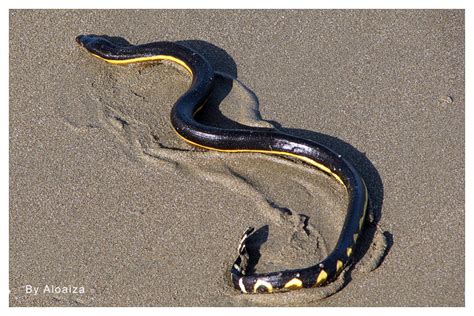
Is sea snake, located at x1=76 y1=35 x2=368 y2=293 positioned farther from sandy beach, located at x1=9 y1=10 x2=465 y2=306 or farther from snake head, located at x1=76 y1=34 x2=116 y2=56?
sandy beach, located at x1=9 y1=10 x2=465 y2=306

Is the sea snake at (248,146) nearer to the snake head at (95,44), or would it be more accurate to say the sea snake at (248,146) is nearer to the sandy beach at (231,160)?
the snake head at (95,44)

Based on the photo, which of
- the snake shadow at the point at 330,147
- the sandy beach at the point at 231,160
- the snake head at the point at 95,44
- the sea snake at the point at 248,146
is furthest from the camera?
the snake head at the point at 95,44

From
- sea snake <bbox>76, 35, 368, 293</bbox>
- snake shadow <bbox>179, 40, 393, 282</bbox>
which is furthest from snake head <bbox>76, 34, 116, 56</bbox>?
snake shadow <bbox>179, 40, 393, 282</bbox>

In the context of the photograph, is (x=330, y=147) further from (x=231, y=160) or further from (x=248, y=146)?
(x=231, y=160)

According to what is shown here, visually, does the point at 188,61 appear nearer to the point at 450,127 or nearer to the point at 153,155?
the point at 153,155

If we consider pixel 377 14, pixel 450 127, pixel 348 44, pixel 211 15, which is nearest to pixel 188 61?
pixel 211 15

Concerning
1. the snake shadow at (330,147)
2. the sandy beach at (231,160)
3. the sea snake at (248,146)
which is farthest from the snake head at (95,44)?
the snake shadow at (330,147)
